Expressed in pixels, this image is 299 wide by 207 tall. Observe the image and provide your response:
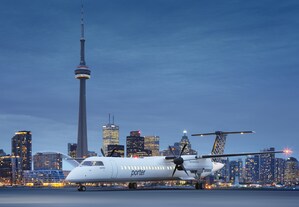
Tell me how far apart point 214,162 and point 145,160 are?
41.1 ft

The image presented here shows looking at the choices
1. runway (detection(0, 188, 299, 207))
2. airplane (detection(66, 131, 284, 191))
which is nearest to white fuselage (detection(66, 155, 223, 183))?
airplane (detection(66, 131, 284, 191))

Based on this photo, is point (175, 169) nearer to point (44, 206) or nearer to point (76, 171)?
point (76, 171)

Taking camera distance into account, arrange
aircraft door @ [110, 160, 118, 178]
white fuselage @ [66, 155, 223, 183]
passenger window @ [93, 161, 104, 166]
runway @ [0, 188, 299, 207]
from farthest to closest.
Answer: aircraft door @ [110, 160, 118, 178] → passenger window @ [93, 161, 104, 166] → white fuselage @ [66, 155, 223, 183] → runway @ [0, 188, 299, 207]

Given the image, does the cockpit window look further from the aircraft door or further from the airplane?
the aircraft door

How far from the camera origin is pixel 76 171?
56.6 meters

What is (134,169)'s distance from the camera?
6388 centimetres

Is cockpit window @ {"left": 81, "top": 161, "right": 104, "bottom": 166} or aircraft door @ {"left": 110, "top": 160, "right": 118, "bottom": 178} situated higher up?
cockpit window @ {"left": 81, "top": 161, "right": 104, "bottom": 166}

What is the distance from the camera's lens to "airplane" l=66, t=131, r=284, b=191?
2259 inches

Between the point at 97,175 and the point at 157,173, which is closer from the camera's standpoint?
the point at 97,175

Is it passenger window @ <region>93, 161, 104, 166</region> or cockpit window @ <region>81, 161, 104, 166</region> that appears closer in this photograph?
cockpit window @ <region>81, 161, 104, 166</region>

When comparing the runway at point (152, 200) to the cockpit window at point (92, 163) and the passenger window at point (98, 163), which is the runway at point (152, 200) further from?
the passenger window at point (98, 163)

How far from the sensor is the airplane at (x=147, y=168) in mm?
57375

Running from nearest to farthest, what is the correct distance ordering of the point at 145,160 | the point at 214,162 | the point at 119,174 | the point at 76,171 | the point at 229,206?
the point at 229,206 → the point at 76,171 → the point at 119,174 → the point at 145,160 → the point at 214,162

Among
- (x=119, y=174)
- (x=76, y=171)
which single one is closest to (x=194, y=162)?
(x=119, y=174)
